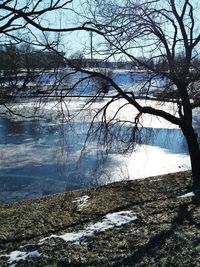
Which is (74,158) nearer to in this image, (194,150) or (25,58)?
(194,150)

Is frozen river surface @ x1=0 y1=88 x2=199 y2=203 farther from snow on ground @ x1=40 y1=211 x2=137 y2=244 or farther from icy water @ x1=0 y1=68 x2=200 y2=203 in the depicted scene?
snow on ground @ x1=40 y1=211 x2=137 y2=244

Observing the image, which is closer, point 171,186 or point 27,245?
point 27,245

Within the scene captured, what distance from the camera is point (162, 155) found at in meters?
19.1

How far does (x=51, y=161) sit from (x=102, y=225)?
11026 millimetres

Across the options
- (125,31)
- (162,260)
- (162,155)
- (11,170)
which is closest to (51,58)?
(125,31)

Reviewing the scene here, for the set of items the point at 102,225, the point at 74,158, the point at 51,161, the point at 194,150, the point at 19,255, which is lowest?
the point at 51,161

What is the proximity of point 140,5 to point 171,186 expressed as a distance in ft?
13.7

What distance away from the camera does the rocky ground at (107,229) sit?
236 inches

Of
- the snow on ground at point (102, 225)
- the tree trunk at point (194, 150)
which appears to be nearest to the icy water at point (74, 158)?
the tree trunk at point (194, 150)

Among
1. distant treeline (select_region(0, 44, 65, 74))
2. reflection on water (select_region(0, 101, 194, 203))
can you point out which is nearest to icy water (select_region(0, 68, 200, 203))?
reflection on water (select_region(0, 101, 194, 203))

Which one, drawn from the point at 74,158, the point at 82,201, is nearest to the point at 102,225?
the point at 82,201

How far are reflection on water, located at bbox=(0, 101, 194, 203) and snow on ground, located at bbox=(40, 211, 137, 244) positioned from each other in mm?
3486

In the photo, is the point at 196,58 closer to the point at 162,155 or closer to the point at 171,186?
the point at 171,186

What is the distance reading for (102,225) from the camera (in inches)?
303
